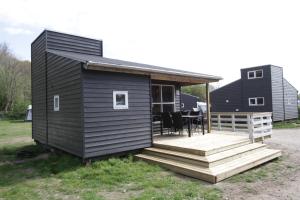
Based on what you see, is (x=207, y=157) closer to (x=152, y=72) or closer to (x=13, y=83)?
(x=152, y=72)

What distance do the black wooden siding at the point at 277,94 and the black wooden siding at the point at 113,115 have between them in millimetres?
15327

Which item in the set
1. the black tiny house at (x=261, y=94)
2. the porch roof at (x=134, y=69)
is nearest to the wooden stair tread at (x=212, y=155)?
the porch roof at (x=134, y=69)

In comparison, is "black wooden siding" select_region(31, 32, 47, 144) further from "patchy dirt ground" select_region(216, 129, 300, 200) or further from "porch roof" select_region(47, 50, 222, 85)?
"patchy dirt ground" select_region(216, 129, 300, 200)

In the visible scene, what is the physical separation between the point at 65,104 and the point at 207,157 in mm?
4455

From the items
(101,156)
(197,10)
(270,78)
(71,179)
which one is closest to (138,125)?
(101,156)

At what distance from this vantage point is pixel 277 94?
66.5ft

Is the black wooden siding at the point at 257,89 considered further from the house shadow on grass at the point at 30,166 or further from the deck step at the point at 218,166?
the house shadow on grass at the point at 30,166

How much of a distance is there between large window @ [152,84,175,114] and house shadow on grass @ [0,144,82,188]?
13.3ft

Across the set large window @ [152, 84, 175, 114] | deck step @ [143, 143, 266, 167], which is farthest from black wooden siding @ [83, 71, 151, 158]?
large window @ [152, 84, 175, 114]

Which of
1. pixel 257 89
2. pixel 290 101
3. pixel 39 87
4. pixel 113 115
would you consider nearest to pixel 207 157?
pixel 113 115

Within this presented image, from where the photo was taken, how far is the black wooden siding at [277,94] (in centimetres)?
1973

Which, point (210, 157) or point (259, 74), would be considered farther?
point (259, 74)

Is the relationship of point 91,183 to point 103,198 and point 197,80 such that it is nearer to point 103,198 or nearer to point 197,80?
point 103,198

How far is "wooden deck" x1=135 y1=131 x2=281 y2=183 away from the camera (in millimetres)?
5637
